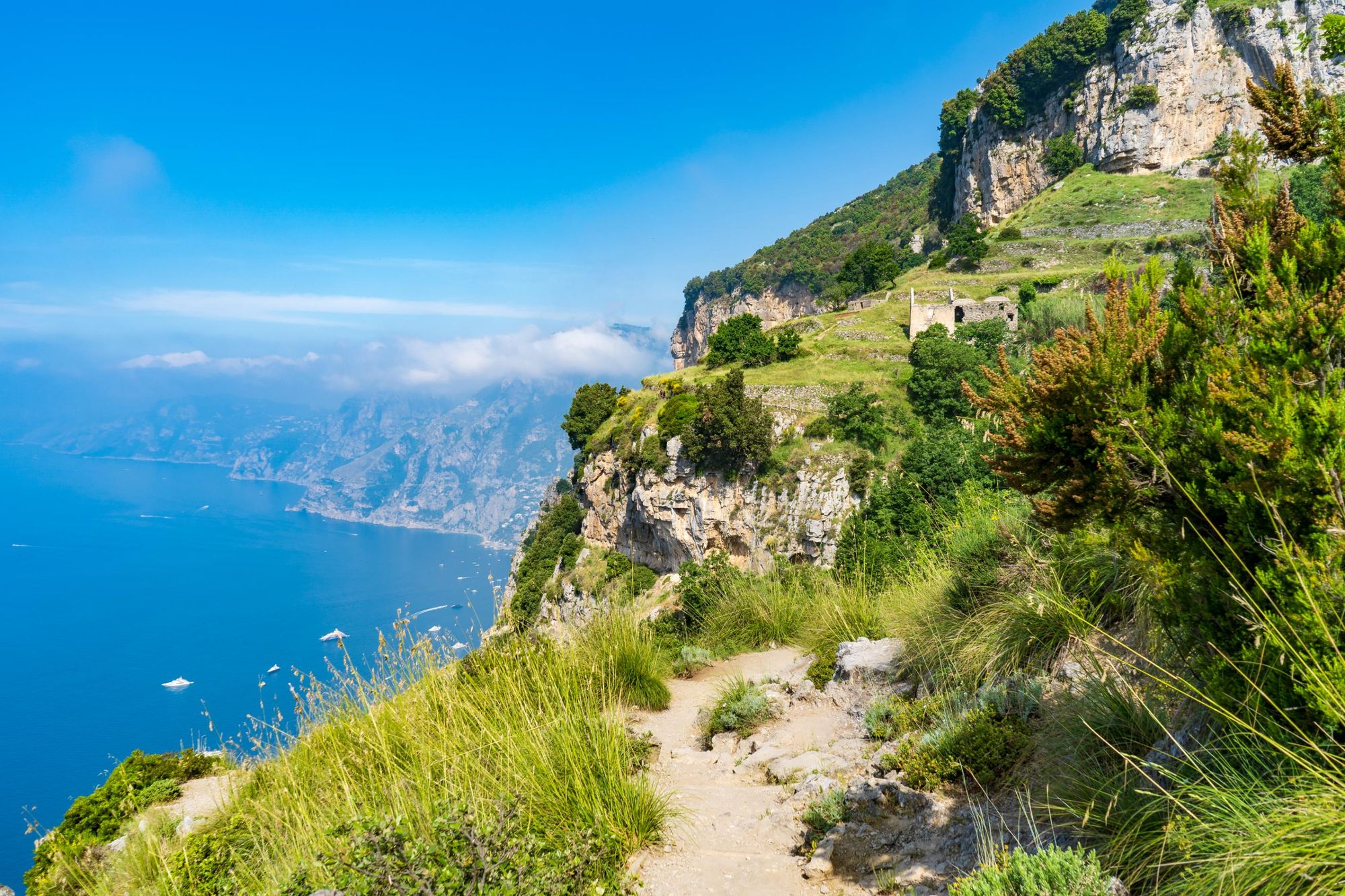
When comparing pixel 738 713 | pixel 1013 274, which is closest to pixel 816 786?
pixel 738 713

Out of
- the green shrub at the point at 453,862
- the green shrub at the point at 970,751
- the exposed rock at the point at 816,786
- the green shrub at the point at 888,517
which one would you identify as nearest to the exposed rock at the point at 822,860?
the exposed rock at the point at 816,786

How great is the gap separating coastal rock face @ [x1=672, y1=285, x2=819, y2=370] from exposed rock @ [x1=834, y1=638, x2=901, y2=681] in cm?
7954

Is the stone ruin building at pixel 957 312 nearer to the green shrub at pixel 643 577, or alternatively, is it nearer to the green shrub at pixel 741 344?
A: the green shrub at pixel 741 344

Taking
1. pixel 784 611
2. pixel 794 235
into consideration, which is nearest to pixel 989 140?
pixel 794 235

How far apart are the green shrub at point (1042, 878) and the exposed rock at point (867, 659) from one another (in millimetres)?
3427

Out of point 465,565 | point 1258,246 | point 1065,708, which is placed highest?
point 1258,246

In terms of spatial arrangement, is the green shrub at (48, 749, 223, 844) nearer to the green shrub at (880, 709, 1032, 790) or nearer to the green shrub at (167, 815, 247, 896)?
the green shrub at (167, 815, 247, 896)

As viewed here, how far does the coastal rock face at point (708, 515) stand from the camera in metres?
26.0

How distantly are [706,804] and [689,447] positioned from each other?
25634 millimetres

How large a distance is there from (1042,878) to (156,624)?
133867mm

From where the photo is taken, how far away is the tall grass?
3514 millimetres

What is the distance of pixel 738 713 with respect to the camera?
6.11 metres

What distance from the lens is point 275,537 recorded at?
179 m

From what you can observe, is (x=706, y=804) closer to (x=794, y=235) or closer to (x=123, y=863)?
(x=123, y=863)
